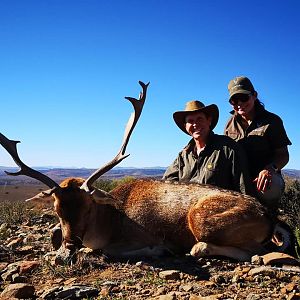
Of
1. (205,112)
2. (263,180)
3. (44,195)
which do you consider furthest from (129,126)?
(263,180)

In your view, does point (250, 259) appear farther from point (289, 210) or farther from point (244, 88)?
point (289, 210)

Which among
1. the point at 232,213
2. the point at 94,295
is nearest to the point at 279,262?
the point at 232,213

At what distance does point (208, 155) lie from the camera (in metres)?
7.13

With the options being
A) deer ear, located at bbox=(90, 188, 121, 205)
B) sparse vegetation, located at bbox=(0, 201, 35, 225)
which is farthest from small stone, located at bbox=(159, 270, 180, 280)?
sparse vegetation, located at bbox=(0, 201, 35, 225)

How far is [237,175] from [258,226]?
1.05 metres

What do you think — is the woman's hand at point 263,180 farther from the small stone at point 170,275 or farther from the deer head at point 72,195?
the small stone at point 170,275

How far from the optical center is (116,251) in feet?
21.2

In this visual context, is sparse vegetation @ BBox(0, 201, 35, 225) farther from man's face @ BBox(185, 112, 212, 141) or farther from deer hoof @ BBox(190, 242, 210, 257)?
deer hoof @ BBox(190, 242, 210, 257)

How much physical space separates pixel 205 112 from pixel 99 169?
1.95 metres

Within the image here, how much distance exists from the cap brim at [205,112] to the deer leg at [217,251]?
7.52 ft

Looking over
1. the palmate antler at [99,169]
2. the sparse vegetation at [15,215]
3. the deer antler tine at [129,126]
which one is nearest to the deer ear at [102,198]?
the palmate antler at [99,169]

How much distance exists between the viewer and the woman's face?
759cm

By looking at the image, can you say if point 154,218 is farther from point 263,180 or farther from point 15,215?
point 15,215

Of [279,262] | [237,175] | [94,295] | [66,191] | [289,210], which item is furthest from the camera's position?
[289,210]
